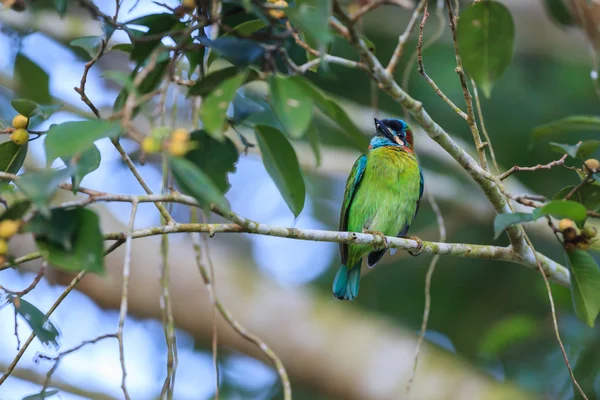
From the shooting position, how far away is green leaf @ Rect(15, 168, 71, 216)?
1.42 m

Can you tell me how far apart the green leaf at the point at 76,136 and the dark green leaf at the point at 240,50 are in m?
0.42

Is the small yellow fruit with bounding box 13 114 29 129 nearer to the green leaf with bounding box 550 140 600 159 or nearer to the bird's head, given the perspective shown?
A: the green leaf with bounding box 550 140 600 159

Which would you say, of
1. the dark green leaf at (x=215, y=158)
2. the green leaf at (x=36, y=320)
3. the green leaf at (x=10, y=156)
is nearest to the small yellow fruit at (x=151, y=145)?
the dark green leaf at (x=215, y=158)

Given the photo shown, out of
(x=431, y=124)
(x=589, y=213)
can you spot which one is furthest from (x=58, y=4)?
(x=589, y=213)

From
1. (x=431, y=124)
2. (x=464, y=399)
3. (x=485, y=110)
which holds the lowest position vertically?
(x=464, y=399)

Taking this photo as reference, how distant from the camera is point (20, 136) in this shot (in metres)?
2.09

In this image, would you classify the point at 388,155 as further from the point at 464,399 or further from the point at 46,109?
the point at 46,109

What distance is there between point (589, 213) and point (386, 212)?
209 cm

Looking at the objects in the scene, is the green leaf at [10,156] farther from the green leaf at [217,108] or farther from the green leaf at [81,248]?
the green leaf at [217,108]

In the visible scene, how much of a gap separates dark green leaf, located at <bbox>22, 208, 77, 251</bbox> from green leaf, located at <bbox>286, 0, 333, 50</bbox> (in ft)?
2.27

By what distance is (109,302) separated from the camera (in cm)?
553

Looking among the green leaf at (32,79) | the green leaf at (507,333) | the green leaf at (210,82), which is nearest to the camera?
the green leaf at (210,82)

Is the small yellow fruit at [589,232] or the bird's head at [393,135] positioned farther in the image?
the bird's head at [393,135]

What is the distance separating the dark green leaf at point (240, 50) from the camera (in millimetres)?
1804
